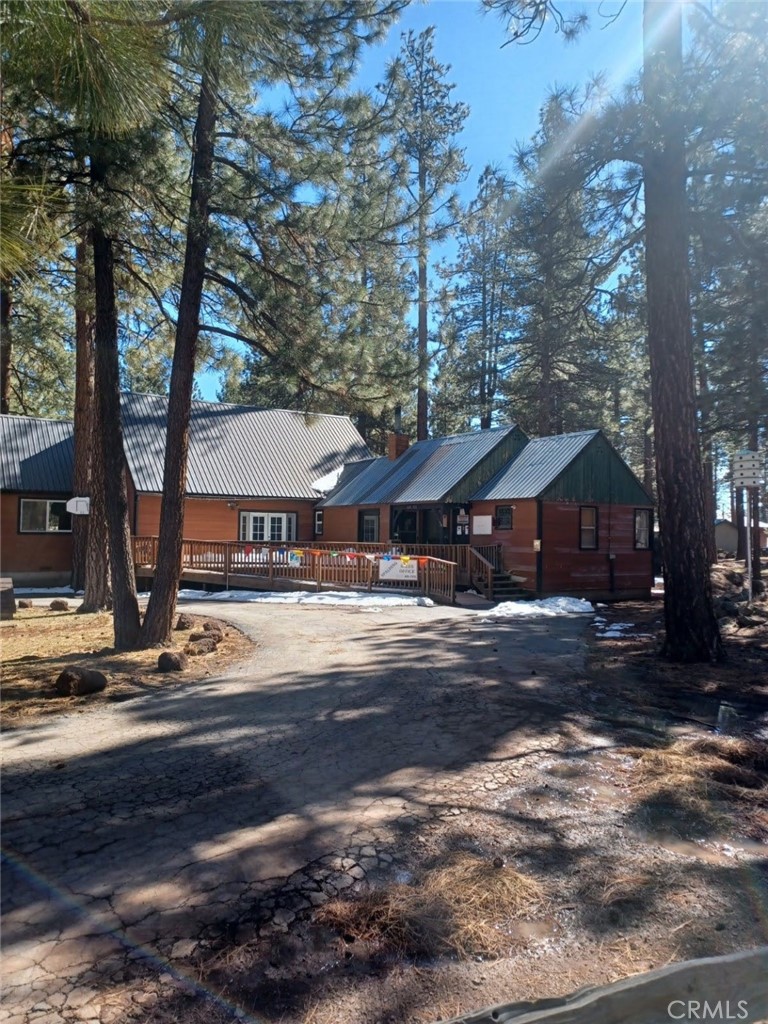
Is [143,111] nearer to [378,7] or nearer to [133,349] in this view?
[378,7]

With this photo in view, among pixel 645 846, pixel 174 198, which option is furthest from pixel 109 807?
pixel 174 198

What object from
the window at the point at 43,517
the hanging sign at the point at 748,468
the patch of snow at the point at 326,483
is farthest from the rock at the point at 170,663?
the patch of snow at the point at 326,483

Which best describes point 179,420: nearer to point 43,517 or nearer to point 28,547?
point 28,547

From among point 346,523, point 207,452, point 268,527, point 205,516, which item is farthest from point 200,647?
point 207,452

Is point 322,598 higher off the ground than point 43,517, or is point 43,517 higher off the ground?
point 43,517

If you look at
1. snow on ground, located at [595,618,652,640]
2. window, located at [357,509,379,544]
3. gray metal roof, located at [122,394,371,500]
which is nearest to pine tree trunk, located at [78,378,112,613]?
gray metal roof, located at [122,394,371,500]

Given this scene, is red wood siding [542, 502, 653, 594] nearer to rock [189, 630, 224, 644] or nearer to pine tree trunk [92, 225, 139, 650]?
rock [189, 630, 224, 644]

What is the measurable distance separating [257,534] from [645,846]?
23.7 metres

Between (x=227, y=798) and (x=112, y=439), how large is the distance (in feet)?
23.1

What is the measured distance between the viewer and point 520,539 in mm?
21188

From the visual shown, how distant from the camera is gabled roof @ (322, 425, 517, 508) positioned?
2358 cm

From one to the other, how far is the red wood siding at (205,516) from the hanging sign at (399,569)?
8.19 meters

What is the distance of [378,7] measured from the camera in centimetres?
999

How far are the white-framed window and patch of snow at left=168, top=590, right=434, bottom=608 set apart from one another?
256 inches
